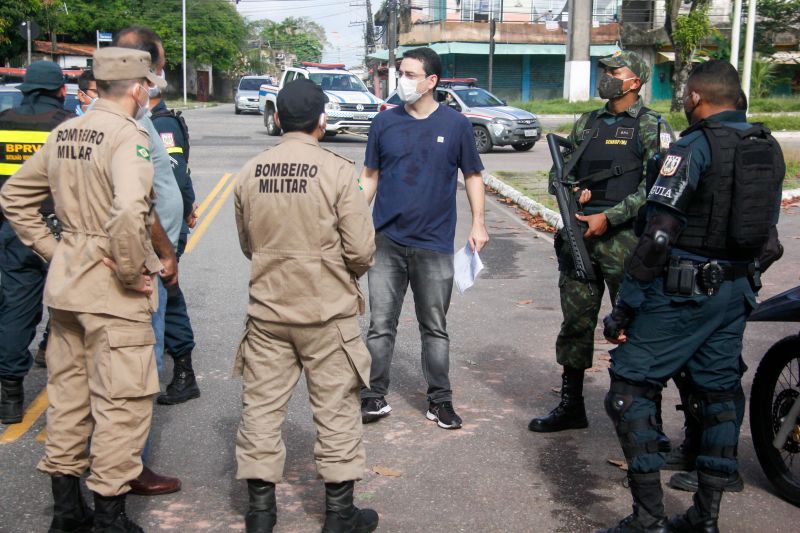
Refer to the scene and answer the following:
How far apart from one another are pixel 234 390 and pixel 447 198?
1.90m

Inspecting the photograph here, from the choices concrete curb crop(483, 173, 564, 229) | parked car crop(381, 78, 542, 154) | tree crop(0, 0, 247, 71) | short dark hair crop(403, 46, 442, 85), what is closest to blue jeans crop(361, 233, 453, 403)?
short dark hair crop(403, 46, 442, 85)

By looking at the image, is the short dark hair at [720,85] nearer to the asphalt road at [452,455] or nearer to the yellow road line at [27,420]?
the asphalt road at [452,455]

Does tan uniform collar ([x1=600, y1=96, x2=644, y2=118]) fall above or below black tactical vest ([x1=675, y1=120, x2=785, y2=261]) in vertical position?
above

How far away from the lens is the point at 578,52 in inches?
1811

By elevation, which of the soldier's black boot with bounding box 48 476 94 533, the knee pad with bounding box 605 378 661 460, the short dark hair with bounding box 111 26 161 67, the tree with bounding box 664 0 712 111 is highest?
the tree with bounding box 664 0 712 111

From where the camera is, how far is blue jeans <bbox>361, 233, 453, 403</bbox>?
5.43 m

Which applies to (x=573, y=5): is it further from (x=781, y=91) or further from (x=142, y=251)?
(x=142, y=251)

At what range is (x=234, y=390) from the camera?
6.12 meters

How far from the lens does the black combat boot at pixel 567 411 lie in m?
5.41

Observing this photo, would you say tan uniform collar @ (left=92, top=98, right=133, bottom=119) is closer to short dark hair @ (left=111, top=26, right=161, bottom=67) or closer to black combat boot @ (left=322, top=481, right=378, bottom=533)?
short dark hair @ (left=111, top=26, right=161, bottom=67)

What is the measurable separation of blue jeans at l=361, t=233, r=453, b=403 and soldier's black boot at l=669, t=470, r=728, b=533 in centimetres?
182

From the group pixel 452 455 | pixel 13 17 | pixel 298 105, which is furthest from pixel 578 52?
pixel 298 105

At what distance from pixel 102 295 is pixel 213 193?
11886mm

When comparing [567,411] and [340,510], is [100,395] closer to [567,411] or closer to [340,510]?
[340,510]
